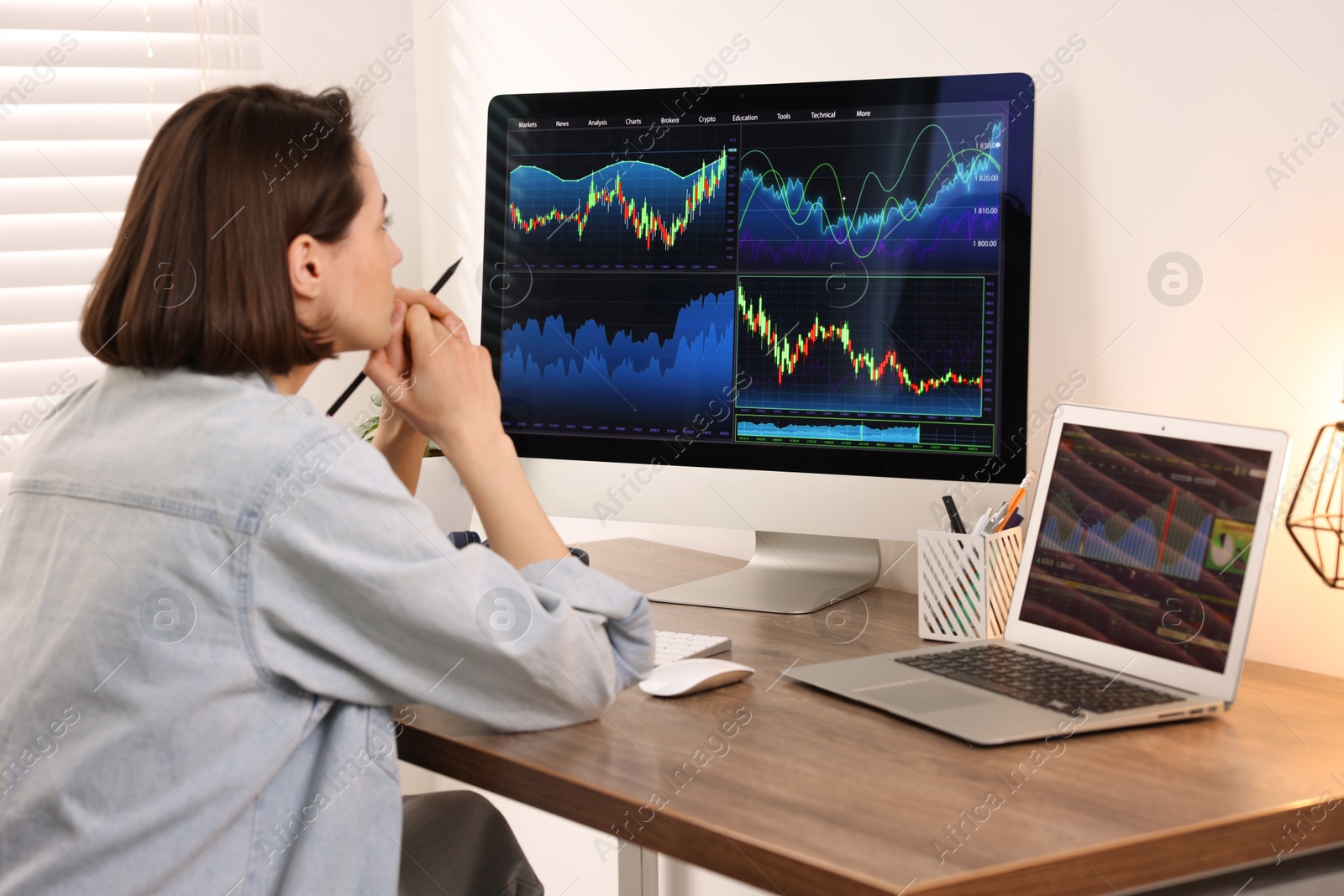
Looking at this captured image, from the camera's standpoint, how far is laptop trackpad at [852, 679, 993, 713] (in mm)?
917

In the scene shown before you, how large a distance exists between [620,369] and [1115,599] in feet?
2.13

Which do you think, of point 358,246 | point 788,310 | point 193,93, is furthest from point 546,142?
point 193,93

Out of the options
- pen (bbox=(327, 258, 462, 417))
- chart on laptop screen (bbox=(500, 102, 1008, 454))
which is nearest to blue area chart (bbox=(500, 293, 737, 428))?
chart on laptop screen (bbox=(500, 102, 1008, 454))

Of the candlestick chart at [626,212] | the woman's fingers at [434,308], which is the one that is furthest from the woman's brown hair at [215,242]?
the candlestick chart at [626,212]

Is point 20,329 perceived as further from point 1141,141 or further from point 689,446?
point 1141,141

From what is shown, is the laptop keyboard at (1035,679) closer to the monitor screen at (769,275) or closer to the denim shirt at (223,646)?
the monitor screen at (769,275)

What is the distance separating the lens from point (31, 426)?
159cm

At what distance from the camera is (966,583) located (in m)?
1.14

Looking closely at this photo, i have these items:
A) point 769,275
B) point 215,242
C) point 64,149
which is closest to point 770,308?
point 769,275

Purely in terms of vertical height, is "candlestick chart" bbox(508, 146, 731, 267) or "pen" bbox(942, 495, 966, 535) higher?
"candlestick chart" bbox(508, 146, 731, 267)

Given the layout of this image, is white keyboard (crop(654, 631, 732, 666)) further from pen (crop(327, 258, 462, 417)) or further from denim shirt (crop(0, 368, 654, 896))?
pen (crop(327, 258, 462, 417))

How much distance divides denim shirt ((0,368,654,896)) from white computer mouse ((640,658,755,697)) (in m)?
0.17

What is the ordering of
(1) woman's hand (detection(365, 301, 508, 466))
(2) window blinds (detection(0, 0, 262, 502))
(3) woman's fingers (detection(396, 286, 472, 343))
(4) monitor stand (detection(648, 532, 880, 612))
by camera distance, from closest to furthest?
1. (1) woman's hand (detection(365, 301, 508, 466))
2. (3) woman's fingers (detection(396, 286, 472, 343))
3. (4) monitor stand (detection(648, 532, 880, 612))
4. (2) window blinds (detection(0, 0, 262, 502))

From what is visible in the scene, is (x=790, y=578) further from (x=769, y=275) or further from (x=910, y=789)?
(x=910, y=789)
